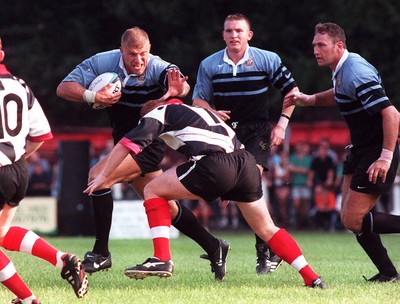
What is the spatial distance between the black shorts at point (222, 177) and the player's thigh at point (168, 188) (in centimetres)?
4

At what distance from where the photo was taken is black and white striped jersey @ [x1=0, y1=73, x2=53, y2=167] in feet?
21.2

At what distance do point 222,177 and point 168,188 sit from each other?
392mm

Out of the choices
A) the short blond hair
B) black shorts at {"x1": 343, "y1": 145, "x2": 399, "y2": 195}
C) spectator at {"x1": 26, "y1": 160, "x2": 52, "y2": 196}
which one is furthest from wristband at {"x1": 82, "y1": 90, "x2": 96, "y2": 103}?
spectator at {"x1": 26, "y1": 160, "x2": 52, "y2": 196}

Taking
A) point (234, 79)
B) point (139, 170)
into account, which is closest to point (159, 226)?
point (139, 170)

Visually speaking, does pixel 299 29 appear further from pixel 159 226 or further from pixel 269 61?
pixel 159 226

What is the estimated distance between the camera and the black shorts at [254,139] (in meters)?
8.91

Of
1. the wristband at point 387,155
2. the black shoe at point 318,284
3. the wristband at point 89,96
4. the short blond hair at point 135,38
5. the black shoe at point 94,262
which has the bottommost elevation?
→ the black shoe at point 94,262

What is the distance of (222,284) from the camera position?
7.78 metres

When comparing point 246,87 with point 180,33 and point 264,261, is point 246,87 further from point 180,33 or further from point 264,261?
point 180,33

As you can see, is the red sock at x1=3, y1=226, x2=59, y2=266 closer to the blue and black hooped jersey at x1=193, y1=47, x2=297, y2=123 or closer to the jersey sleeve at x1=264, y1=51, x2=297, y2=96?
the blue and black hooped jersey at x1=193, y1=47, x2=297, y2=123

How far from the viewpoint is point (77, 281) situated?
6.63m

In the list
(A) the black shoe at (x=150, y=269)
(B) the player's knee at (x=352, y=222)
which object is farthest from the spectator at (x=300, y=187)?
(A) the black shoe at (x=150, y=269)

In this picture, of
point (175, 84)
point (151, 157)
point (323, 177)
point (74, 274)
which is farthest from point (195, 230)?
point (323, 177)

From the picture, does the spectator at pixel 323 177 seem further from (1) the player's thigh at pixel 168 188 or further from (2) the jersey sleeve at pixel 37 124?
(2) the jersey sleeve at pixel 37 124
